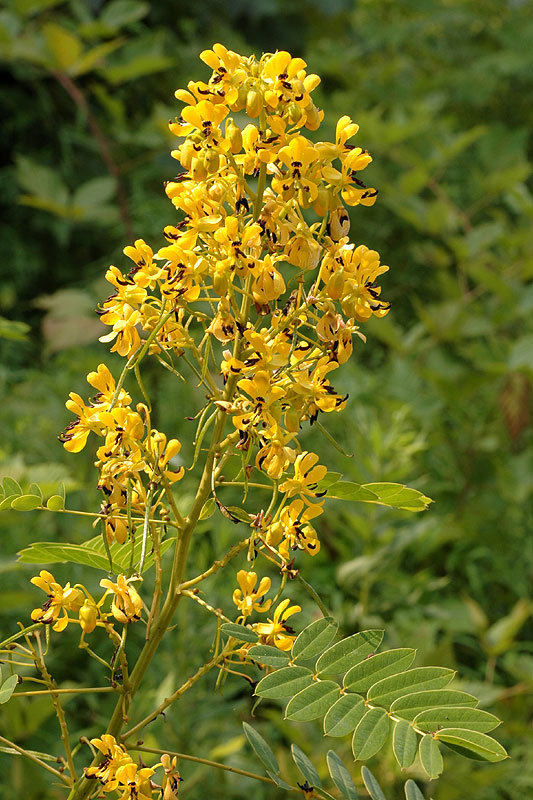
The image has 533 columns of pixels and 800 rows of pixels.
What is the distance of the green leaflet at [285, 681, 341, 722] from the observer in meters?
0.47

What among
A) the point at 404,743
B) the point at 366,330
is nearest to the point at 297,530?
the point at 404,743

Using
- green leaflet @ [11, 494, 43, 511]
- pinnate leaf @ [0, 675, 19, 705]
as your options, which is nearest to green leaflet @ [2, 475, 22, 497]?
green leaflet @ [11, 494, 43, 511]

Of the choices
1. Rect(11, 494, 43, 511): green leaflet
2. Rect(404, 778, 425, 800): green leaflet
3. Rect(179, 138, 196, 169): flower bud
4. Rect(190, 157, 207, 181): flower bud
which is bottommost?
Rect(404, 778, 425, 800): green leaflet

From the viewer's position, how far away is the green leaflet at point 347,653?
512 mm

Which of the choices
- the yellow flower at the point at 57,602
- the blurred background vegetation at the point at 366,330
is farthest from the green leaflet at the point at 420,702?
the blurred background vegetation at the point at 366,330

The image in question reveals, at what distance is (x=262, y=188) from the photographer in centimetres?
50

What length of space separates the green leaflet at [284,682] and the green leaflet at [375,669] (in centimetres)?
3

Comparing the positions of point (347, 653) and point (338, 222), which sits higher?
point (338, 222)

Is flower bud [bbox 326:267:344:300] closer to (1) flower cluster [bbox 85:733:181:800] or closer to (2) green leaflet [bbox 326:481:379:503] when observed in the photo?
(2) green leaflet [bbox 326:481:379:503]

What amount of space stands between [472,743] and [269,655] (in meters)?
0.13

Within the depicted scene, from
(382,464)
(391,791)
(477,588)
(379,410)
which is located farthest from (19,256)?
(391,791)

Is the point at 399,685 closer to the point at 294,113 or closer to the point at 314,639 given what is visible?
the point at 314,639

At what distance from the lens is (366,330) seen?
2045 mm

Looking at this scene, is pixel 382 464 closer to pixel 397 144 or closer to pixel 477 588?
pixel 477 588
